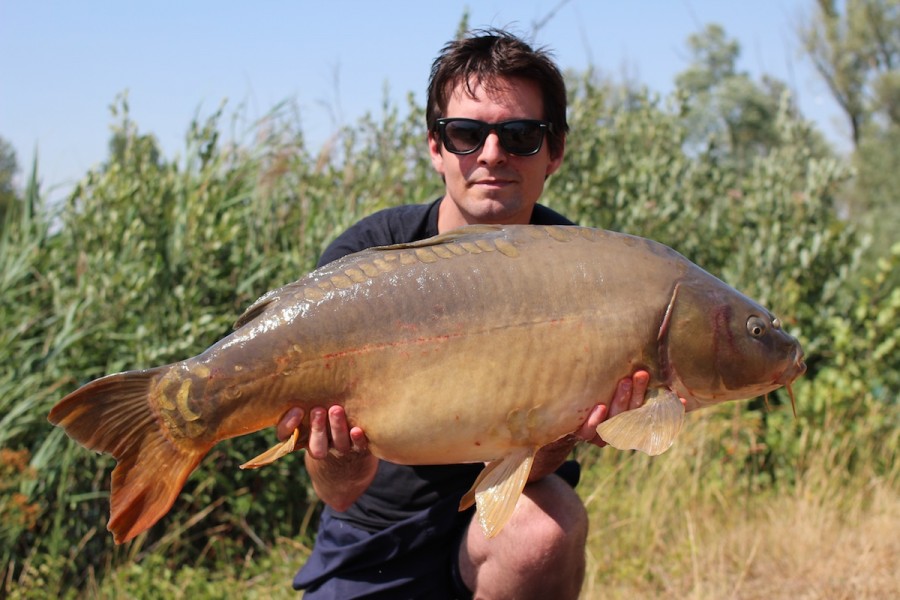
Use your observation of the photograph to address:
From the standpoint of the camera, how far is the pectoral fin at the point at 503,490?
78.2 inches

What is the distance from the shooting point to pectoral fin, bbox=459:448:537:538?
1985mm

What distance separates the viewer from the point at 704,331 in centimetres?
203

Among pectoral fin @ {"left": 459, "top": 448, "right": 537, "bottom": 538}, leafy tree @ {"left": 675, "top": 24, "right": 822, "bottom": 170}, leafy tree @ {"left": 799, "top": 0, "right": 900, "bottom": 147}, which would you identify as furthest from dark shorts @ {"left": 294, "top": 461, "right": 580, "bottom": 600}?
leafy tree @ {"left": 799, "top": 0, "right": 900, "bottom": 147}

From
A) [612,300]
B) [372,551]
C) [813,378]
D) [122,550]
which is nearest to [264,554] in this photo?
[122,550]

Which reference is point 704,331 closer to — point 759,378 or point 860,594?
point 759,378

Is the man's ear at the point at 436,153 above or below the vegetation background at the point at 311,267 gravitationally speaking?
above

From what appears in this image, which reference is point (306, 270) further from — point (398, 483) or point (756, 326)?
point (756, 326)

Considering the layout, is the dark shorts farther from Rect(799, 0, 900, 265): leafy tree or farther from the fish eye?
Rect(799, 0, 900, 265): leafy tree

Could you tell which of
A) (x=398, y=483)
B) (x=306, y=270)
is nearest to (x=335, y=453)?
(x=398, y=483)

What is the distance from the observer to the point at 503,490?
200cm

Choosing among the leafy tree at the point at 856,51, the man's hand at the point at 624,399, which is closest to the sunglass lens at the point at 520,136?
the man's hand at the point at 624,399

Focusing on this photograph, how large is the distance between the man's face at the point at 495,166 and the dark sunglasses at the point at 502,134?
0.02 m

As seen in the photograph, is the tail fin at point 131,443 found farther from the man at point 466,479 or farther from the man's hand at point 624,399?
the man's hand at point 624,399

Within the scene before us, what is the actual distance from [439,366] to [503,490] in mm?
308
